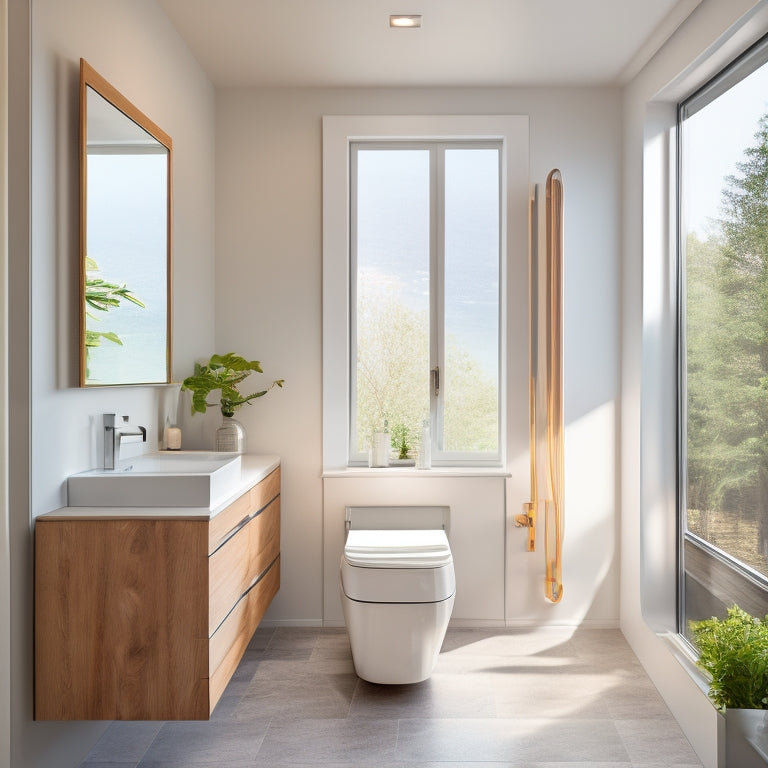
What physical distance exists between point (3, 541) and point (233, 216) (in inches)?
→ 83.2

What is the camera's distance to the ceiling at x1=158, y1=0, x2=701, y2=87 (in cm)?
280

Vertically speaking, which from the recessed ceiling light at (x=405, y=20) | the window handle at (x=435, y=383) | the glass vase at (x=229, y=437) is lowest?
the glass vase at (x=229, y=437)

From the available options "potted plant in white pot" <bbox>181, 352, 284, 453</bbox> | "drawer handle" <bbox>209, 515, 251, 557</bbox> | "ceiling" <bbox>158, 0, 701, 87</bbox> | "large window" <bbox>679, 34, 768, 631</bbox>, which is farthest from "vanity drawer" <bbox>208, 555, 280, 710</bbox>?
"ceiling" <bbox>158, 0, 701, 87</bbox>

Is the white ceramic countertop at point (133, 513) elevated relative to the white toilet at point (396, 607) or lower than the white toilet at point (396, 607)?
elevated

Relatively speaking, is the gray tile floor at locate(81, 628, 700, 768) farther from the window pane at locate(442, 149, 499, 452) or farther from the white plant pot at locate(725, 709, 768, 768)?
the window pane at locate(442, 149, 499, 452)

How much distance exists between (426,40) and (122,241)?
4.95 ft

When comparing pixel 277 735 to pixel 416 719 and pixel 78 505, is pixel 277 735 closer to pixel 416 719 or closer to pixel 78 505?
pixel 416 719

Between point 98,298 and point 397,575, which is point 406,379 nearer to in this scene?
point 397,575

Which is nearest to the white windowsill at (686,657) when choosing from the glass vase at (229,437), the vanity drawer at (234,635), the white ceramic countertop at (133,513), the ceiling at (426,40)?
the vanity drawer at (234,635)

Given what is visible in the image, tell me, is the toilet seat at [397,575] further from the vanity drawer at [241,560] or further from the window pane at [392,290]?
the window pane at [392,290]

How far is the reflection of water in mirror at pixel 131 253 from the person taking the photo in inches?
90.5

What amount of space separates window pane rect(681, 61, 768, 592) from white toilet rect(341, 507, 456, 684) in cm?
100

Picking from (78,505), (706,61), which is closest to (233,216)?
(78,505)

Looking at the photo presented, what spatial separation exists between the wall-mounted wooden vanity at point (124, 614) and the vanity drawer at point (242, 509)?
2.1 inches
